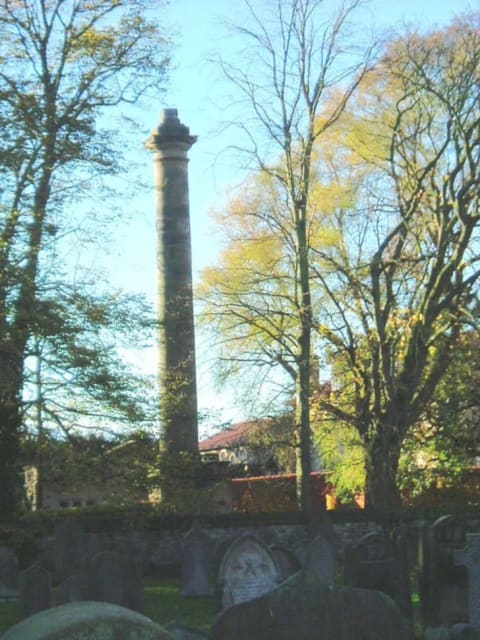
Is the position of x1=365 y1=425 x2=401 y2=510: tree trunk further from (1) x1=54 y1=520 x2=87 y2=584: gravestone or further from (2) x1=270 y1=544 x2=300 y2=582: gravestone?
(2) x1=270 y1=544 x2=300 y2=582: gravestone

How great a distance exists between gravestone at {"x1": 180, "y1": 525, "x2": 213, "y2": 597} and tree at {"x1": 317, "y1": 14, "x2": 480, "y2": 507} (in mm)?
9665

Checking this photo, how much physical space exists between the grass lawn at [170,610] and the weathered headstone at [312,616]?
604 centimetres

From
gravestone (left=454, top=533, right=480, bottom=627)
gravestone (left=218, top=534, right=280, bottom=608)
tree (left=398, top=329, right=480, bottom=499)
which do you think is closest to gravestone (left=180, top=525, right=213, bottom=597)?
gravestone (left=218, top=534, right=280, bottom=608)

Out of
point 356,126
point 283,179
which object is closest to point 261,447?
point 283,179

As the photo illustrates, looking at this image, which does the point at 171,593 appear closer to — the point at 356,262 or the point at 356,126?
the point at 356,262

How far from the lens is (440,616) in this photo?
474 inches

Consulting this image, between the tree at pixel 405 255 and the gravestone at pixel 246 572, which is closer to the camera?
the gravestone at pixel 246 572

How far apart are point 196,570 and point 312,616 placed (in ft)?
37.5

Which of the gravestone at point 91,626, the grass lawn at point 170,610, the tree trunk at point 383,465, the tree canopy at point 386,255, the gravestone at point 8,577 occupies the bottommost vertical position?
the grass lawn at point 170,610

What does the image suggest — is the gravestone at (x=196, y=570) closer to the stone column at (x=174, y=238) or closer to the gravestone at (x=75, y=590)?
the gravestone at (x=75, y=590)

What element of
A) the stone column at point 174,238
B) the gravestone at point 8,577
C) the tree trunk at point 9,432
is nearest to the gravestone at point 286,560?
the gravestone at point 8,577

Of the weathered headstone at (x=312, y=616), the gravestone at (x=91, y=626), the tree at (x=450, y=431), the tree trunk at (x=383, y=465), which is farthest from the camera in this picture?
the tree at (x=450, y=431)

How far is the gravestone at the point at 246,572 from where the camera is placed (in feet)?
45.1

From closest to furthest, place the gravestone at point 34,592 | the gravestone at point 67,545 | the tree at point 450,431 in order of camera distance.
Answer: the gravestone at point 34,592 < the gravestone at point 67,545 < the tree at point 450,431
